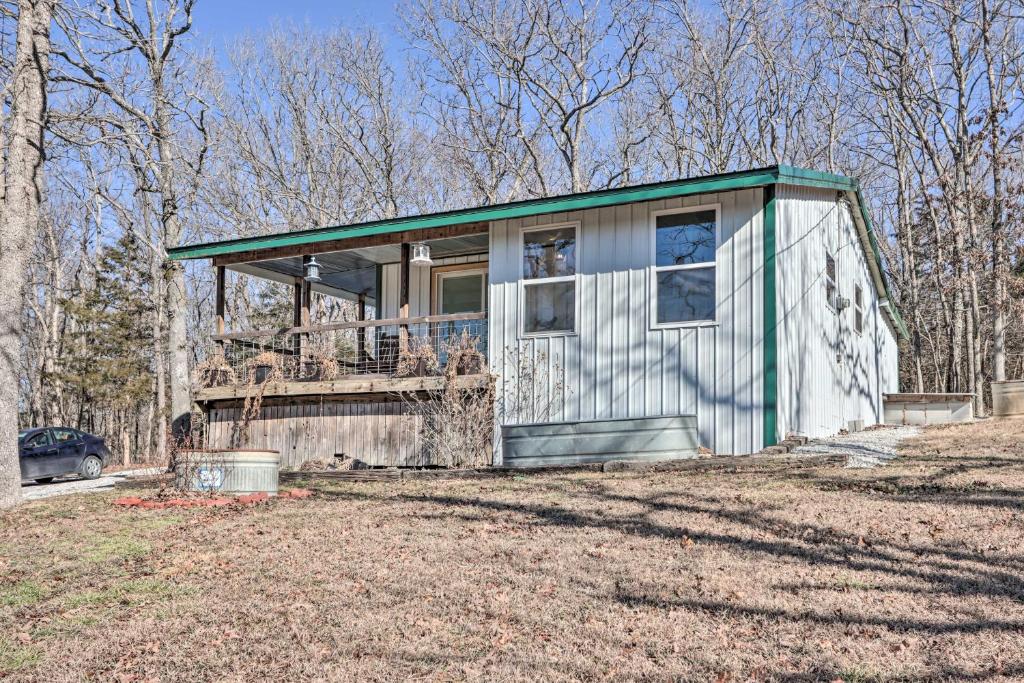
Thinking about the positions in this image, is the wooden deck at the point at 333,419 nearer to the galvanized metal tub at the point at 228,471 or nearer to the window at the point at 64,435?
the galvanized metal tub at the point at 228,471

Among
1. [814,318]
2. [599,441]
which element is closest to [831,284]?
[814,318]

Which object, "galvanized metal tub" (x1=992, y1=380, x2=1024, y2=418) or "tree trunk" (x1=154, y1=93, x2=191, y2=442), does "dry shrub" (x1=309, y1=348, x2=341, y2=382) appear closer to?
"tree trunk" (x1=154, y1=93, x2=191, y2=442)

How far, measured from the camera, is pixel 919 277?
2853 centimetres

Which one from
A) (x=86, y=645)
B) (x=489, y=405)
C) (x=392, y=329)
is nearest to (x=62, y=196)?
(x=392, y=329)

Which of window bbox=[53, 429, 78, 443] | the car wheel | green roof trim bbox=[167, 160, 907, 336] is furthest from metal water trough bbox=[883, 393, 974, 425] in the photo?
window bbox=[53, 429, 78, 443]

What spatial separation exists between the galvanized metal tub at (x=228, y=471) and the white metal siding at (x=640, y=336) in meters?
3.21

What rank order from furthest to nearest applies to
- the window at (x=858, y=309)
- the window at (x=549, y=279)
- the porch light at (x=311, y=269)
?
1. the window at (x=858, y=309)
2. the porch light at (x=311, y=269)
3. the window at (x=549, y=279)

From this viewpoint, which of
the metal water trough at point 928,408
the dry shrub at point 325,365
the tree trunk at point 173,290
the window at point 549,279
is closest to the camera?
the window at point 549,279

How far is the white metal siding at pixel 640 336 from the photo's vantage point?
981cm

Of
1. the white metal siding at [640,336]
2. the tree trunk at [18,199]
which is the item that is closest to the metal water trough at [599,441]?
the white metal siding at [640,336]

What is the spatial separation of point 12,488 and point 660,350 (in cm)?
767

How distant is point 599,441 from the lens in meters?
9.43

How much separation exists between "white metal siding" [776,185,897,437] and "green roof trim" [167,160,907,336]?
0.90ft

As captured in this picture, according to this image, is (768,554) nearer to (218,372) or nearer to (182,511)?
(182,511)
